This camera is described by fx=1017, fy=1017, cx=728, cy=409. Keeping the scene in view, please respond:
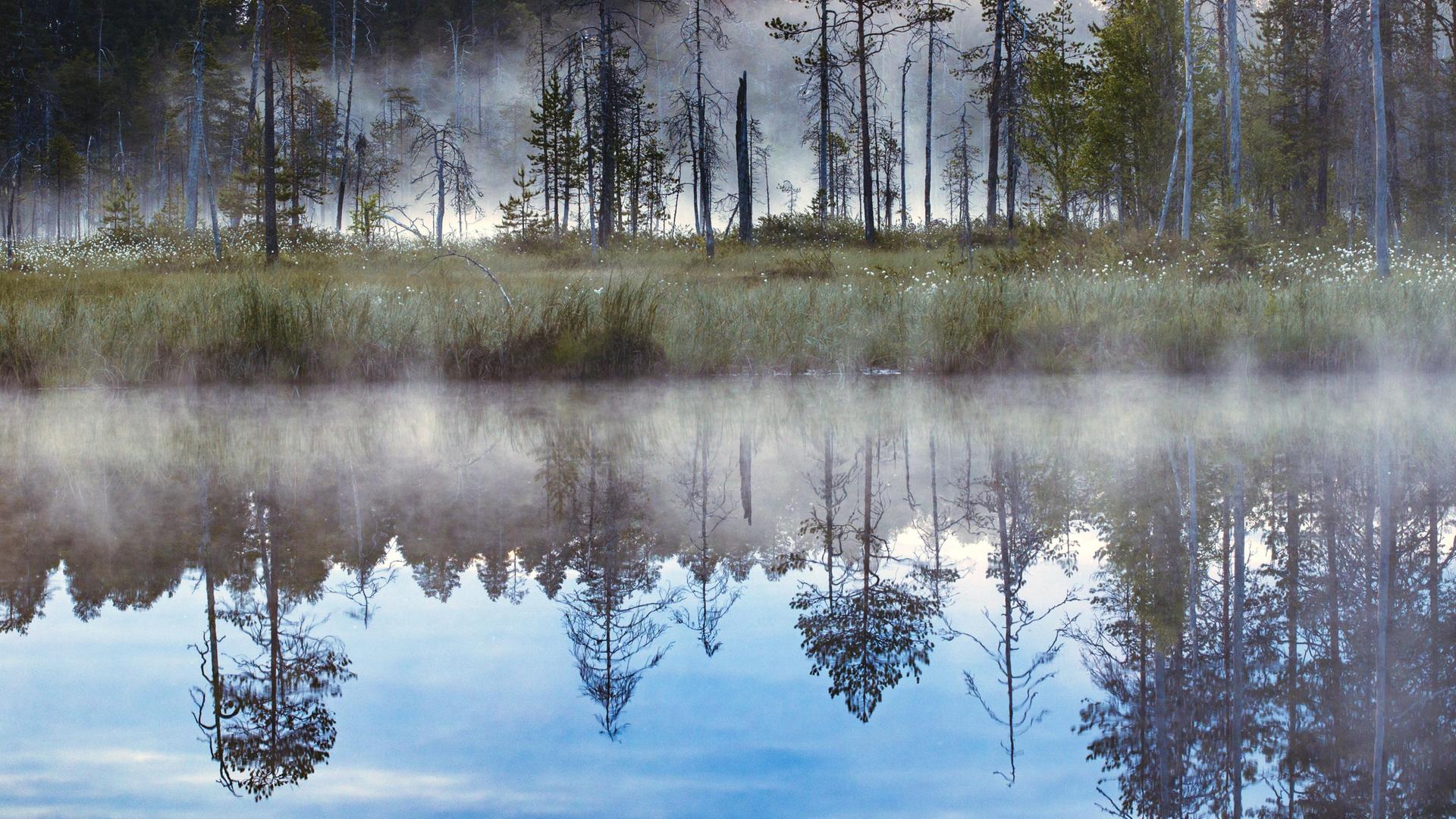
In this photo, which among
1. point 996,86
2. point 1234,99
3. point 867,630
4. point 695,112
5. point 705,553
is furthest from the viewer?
point 695,112

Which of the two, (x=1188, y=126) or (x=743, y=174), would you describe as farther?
(x=743, y=174)

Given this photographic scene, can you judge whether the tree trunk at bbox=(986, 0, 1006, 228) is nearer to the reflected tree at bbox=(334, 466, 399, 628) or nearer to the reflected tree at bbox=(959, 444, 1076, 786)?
the reflected tree at bbox=(959, 444, 1076, 786)

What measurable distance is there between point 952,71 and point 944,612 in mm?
26196

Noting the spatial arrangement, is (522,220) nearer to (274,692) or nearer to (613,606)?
(613,606)

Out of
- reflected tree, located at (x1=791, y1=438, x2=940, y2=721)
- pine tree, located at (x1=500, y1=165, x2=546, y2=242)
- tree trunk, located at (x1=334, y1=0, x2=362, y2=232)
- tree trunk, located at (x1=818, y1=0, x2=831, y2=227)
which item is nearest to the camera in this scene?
reflected tree, located at (x1=791, y1=438, x2=940, y2=721)

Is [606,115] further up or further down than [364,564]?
further up

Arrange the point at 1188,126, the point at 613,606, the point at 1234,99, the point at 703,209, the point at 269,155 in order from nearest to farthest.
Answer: the point at 613,606 < the point at 1234,99 < the point at 1188,126 < the point at 269,155 < the point at 703,209

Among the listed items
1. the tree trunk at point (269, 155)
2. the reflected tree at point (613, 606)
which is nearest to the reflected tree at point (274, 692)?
the reflected tree at point (613, 606)

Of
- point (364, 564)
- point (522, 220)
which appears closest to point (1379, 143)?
point (364, 564)

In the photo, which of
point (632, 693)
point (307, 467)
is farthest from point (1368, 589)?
point (307, 467)

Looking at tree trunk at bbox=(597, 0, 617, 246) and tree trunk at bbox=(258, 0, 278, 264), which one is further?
tree trunk at bbox=(597, 0, 617, 246)

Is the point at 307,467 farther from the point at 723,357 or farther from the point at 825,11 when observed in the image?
the point at 825,11

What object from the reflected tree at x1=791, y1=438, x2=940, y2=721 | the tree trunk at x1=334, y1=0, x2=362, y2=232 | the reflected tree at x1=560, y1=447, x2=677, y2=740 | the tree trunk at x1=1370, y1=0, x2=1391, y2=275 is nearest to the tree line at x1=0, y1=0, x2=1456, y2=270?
the tree trunk at x1=1370, y1=0, x2=1391, y2=275

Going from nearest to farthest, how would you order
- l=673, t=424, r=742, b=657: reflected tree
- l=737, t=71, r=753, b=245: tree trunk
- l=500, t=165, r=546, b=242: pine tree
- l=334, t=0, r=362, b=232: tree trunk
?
1. l=673, t=424, r=742, b=657: reflected tree
2. l=737, t=71, r=753, b=245: tree trunk
3. l=500, t=165, r=546, b=242: pine tree
4. l=334, t=0, r=362, b=232: tree trunk
